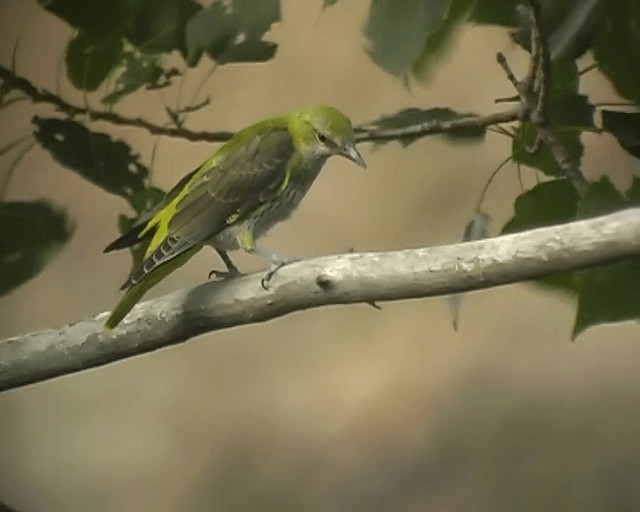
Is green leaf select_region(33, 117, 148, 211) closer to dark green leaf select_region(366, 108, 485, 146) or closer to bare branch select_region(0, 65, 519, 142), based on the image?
bare branch select_region(0, 65, 519, 142)

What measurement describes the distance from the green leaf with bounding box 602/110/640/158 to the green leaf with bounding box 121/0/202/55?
1.00 feet

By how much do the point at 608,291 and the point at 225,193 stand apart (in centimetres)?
26

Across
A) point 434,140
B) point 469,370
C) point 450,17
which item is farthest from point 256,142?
point 469,370

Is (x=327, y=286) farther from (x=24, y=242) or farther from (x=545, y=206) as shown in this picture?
(x=24, y=242)

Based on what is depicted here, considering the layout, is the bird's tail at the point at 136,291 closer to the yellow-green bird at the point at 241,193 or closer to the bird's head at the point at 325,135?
the yellow-green bird at the point at 241,193

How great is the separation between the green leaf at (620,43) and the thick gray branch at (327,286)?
182 mm

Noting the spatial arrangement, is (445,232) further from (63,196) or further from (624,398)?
(63,196)

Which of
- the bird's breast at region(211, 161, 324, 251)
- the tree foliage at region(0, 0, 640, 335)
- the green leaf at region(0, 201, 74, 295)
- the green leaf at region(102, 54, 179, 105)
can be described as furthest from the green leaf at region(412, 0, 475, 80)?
the green leaf at region(0, 201, 74, 295)

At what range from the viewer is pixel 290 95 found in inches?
38.7

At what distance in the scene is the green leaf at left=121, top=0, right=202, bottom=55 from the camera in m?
0.71

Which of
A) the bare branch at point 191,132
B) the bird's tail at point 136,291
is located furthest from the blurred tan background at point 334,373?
the bird's tail at point 136,291

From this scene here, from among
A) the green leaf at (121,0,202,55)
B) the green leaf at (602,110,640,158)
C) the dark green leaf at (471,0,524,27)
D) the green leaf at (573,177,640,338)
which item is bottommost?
the green leaf at (573,177,640,338)

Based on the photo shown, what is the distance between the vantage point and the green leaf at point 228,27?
695 mm

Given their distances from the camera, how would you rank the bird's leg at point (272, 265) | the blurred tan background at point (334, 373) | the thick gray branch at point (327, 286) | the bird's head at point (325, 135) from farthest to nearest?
the blurred tan background at point (334, 373) → the bird's head at point (325, 135) → the bird's leg at point (272, 265) → the thick gray branch at point (327, 286)
